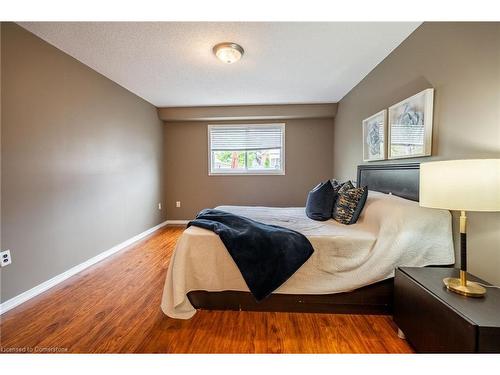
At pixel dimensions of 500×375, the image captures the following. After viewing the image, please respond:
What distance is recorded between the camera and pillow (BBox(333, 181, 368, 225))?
204cm

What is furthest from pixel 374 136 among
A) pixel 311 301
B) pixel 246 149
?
pixel 246 149

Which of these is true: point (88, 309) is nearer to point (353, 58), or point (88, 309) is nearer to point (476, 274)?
point (476, 274)

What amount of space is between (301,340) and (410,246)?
1.01 meters

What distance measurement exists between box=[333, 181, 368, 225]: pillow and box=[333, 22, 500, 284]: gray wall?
619 millimetres

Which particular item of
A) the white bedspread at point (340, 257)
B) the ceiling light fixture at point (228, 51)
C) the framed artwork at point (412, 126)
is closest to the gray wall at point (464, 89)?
the framed artwork at point (412, 126)

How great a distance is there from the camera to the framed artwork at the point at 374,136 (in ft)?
7.96

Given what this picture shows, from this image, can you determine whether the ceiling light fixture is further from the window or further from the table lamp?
the window

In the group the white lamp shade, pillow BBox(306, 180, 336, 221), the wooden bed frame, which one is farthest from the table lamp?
pillow BBox(306, 180, 336, 221)

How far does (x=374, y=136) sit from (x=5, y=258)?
3730mm

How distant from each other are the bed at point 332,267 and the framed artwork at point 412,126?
1.87ft

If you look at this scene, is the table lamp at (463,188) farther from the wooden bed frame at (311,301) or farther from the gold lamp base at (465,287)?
the wooden bed frame at (311,301)

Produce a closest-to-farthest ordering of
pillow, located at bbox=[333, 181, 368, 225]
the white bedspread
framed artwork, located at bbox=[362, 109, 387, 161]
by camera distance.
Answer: the white bedspread < pillow, located at bbox=[333, 181, 368, 225] < framed artwork, located at bbox=[362, 109, 387, 161]
